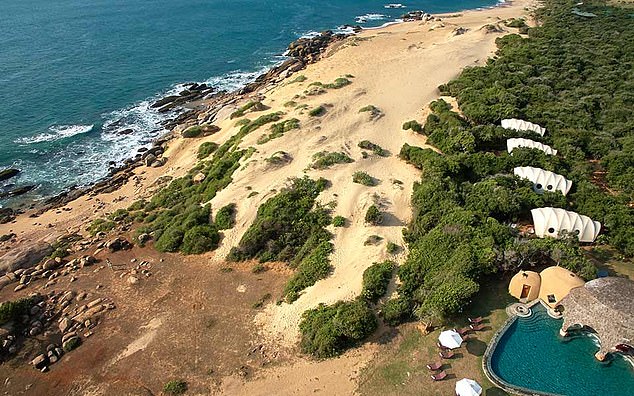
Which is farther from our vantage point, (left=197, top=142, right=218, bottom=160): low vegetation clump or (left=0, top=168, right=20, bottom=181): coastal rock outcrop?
(left=0, top=168, right=20, bottom=181): coastal rock outcrop

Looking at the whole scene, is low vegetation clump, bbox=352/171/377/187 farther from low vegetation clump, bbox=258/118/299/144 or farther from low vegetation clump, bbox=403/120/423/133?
low vegetation clump, bbox=258/118/299/144

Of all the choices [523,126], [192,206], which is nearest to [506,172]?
[523,126]

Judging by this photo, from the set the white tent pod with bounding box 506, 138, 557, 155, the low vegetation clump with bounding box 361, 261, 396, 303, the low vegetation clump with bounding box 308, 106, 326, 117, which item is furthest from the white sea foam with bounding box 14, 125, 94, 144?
the white tent pod with bounding box 506, 138, 557, 155

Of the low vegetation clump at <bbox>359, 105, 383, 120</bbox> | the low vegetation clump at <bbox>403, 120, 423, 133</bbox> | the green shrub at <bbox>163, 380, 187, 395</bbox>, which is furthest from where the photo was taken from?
the low vegetation clump at <bbox>359, 105, 383, 120</bbox>

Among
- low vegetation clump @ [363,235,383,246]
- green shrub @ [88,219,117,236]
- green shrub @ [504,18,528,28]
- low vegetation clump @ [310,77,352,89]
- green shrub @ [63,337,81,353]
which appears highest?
green shrub @ [504,18,528,28]

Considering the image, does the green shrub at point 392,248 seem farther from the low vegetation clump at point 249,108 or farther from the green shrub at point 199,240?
the low vegetation clump at point 249,108

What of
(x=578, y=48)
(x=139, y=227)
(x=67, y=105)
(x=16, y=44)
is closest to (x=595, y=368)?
(x=139, y=227)
